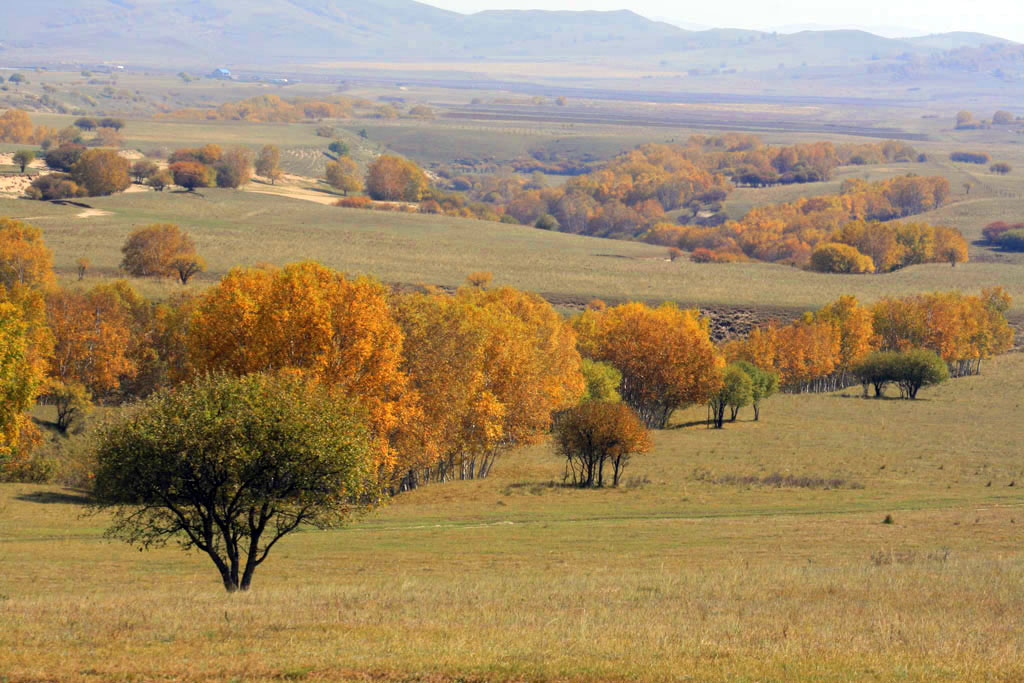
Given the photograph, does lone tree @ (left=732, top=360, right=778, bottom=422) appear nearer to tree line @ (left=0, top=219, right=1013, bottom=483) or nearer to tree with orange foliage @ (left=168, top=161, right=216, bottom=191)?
tree line @ (left=0, top=219, right=1013, bottom=483)

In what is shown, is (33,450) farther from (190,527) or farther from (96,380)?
(190,527)

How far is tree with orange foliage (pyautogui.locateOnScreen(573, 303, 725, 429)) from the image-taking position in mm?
82875

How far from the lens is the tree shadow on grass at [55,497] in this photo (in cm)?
4701

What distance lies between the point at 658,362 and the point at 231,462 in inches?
2429

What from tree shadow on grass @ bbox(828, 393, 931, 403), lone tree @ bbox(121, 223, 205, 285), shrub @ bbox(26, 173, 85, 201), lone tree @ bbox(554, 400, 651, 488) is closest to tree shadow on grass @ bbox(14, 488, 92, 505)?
lone tree @ bbox(554, 400, 651, 488)

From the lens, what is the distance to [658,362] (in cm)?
8475

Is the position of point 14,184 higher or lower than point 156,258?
higher

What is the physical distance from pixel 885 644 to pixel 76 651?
47.6 feet

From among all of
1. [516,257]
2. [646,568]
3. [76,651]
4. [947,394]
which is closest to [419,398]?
[646,568]

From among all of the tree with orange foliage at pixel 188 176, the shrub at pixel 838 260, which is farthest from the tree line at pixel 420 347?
the tree with orange foliage at pixel 188 176

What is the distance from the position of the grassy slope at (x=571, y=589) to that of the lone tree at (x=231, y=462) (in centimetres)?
198

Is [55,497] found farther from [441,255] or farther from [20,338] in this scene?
[441,255]

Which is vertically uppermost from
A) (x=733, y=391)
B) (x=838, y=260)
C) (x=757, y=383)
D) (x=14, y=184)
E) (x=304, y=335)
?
(x=304, y=335)

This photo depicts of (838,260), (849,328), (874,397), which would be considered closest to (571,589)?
(874,397)
